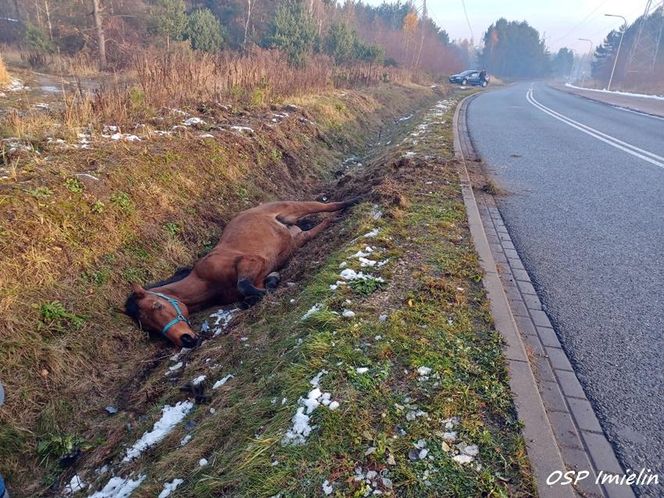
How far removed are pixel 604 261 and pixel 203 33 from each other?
22.7 metres

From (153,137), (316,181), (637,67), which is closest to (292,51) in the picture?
(316,181)

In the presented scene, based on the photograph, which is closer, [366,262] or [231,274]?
[366,262]

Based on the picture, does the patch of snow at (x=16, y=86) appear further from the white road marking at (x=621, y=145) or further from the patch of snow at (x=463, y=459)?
the white road marking at (x=621, y=145)

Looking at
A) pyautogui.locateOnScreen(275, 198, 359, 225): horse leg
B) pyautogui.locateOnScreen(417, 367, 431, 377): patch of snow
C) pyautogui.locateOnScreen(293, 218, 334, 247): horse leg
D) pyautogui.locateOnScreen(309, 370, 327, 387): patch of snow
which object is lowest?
pyautogui.locateOnScreen(293, 218, 334, 247): horse leg

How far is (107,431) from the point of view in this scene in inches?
118

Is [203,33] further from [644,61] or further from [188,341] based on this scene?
[644,61]

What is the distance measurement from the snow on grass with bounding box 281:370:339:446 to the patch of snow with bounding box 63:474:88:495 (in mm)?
1410

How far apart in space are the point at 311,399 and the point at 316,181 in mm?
6157

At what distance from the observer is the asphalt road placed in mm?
2381

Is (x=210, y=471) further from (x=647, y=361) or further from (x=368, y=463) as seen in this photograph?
(x=647, y=361)

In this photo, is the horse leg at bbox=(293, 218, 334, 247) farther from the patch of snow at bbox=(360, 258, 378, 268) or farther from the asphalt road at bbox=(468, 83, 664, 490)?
the asphalt road at bbox=(468, 83, 664, 490)

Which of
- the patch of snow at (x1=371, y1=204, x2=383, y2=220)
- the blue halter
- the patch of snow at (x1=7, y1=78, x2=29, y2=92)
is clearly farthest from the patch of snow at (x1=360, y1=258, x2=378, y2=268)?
the patch of snow at (x1=7, y1=78, x2=29, y2=92)

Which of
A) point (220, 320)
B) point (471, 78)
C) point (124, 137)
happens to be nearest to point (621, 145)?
point (220, 320)

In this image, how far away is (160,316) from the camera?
3820 millimetres
